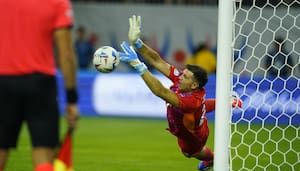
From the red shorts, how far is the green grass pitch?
0.47 meters

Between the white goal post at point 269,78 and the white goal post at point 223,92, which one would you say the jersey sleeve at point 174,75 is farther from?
the white goal post at point 223,92

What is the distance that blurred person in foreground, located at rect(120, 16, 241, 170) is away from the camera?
8828 millimetres

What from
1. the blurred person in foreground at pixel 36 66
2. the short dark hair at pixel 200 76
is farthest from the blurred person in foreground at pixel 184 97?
the blurred person in foreground at pixel 36 66

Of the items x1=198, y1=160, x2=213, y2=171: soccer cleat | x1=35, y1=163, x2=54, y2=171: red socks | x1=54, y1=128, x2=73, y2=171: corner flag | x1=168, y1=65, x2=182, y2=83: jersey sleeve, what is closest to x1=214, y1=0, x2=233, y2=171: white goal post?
x1=168, y1=65, x2=182, y2=83: jersey sleeve

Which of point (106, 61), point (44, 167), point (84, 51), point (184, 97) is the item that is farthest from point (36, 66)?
point (84, 51)

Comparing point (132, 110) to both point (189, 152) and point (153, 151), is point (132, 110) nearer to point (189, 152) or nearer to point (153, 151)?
point (153, 151)

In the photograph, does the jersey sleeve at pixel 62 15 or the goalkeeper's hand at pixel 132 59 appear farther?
the goalkeeper's hand at pixel 132 59

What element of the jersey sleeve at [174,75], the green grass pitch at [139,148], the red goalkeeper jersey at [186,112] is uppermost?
the jersey sleeve at [174,75]

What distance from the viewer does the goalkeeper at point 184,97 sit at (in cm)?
883

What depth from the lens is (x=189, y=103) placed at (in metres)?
9.10

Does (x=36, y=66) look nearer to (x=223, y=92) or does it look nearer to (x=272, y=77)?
(x=223, y=92)

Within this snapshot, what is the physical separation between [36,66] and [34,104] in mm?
290

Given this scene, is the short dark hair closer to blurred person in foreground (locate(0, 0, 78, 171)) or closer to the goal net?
the goal net

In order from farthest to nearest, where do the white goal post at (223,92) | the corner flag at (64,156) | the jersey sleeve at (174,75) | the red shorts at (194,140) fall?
the jersey sleeve at (174,75), the red shorts at (194,140), the white goal post at (223,92), the corner flag at (64,156)
